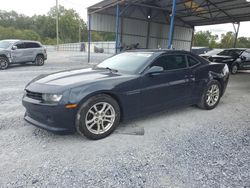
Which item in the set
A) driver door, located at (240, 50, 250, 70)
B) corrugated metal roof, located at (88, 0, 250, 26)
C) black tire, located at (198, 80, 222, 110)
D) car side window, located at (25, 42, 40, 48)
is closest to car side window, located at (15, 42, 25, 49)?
car side window, located at (25, 42, 40, 48)

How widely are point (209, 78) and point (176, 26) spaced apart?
17418 millimetres

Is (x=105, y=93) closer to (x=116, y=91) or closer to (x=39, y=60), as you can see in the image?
(x=116, y=91)

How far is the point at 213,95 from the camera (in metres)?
4.63

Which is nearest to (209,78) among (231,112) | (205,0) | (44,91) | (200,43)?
(231,112)

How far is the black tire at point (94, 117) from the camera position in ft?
9.10

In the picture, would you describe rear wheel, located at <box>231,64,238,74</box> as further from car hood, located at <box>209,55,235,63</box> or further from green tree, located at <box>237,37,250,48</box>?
green tree, located at <box>237,37,250,48</box>

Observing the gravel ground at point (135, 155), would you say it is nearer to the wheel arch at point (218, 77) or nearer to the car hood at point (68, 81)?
the car hood at point (68, 81)

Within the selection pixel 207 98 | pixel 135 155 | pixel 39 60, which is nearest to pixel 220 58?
pixel 207 98

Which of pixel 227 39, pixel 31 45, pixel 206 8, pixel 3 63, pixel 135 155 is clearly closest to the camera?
pixel 135 155

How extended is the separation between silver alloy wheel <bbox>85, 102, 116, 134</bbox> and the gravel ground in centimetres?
20

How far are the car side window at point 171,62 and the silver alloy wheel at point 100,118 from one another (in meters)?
1.23

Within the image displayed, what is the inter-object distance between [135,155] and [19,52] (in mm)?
10780

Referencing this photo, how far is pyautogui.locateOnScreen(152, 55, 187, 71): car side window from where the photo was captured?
12.0 ft

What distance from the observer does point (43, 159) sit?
8.07 feet
